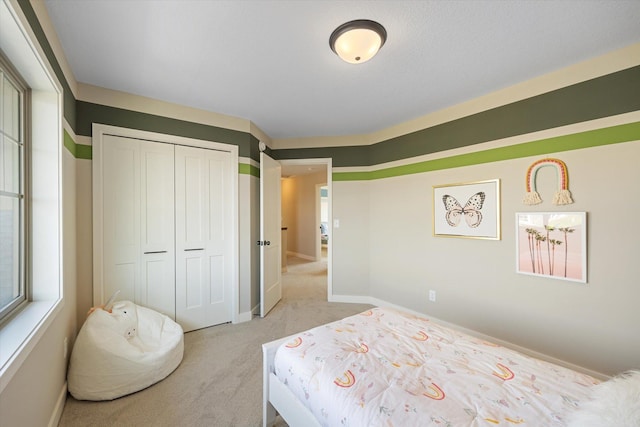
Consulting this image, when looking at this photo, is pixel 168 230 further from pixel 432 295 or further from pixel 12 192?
pixel 432 295

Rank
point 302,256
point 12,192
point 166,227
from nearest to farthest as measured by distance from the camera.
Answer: point 12,192
point 166,227
point 302,256

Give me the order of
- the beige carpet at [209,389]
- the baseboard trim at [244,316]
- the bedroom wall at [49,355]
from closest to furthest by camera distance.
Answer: the bedroom wall at [49,355] → the beige carpet at [209,389] → the baseboard trim at [244,316]

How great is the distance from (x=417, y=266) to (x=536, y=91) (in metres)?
2.06

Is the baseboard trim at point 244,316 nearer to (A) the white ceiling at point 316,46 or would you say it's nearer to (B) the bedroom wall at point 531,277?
(B) the bedroom wall at point 531,277

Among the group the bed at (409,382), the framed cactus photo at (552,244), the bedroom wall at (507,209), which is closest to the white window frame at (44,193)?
the bed at (409,382)

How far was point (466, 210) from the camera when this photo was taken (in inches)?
106

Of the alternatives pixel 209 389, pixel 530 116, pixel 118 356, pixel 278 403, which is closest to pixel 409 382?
pixel 278 403

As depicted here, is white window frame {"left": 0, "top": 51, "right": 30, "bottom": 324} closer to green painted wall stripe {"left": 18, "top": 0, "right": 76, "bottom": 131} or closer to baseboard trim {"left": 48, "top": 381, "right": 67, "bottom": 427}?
green painted wall stripe {"left": 18, "top": 0, "right": 76, "bottom": 131}

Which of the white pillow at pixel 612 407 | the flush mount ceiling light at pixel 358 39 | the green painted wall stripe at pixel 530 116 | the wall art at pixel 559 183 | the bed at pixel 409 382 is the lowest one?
the bed at pixel 409 382

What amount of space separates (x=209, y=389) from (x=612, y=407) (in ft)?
7.17

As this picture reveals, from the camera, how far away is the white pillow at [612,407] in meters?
0.79

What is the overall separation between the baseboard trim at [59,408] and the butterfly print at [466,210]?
3484 millimetres

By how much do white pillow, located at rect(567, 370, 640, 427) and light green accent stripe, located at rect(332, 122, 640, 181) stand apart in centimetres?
177

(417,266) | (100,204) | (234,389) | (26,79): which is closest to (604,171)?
(417,266)
